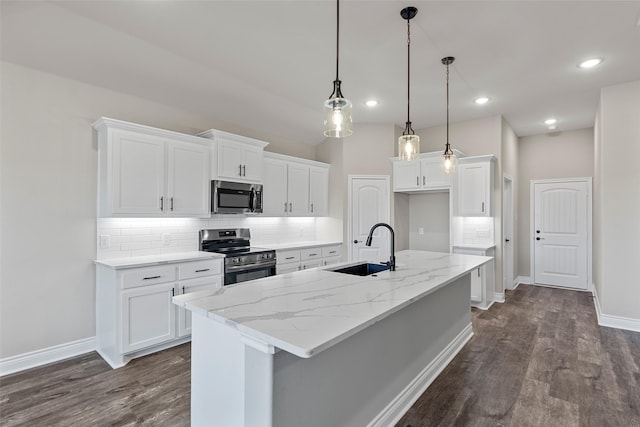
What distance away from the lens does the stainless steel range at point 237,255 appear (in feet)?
12.2

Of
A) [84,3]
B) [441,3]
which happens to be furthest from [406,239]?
[84,3]

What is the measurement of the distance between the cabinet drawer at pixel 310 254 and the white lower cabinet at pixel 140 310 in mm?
1572

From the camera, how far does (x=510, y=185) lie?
5.77m

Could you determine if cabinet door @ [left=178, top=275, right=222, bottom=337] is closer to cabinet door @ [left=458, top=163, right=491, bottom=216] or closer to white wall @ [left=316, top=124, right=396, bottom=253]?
white wall @ [left=316, top=124, right=396, bottom=253]

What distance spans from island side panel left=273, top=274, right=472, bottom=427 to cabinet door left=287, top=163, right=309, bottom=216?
2.58m

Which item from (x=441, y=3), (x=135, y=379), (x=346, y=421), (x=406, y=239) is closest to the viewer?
(x=346, y=421)

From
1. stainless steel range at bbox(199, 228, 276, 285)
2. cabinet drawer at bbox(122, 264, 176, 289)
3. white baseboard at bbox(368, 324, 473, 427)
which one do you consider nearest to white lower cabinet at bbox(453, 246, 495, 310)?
white baseboard at bbox(368, 324, 473, 427)

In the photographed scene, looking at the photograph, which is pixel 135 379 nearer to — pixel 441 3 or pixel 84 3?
pixel 84 3

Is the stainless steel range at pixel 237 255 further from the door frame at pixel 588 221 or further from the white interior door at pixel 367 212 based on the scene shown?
the door frame at pixel 588 221

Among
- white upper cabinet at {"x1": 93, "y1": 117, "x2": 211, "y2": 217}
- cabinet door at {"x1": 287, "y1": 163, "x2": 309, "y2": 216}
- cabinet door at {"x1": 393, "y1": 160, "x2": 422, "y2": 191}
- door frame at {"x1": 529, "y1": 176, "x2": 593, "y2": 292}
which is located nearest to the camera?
white upper cabinet at {"x1": 93, "y1": 117, "x2": 211, "y2": 217}

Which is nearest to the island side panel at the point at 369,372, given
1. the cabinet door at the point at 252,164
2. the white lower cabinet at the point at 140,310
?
the white lower cabinet at the point at 140,310

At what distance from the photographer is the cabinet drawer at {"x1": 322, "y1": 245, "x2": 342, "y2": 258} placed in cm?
495

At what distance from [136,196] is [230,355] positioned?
231 cm

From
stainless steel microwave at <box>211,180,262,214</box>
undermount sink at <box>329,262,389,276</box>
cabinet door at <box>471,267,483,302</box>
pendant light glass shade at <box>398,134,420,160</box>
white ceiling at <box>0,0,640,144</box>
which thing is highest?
white ceiling at <box>0,0,640,144</box>
